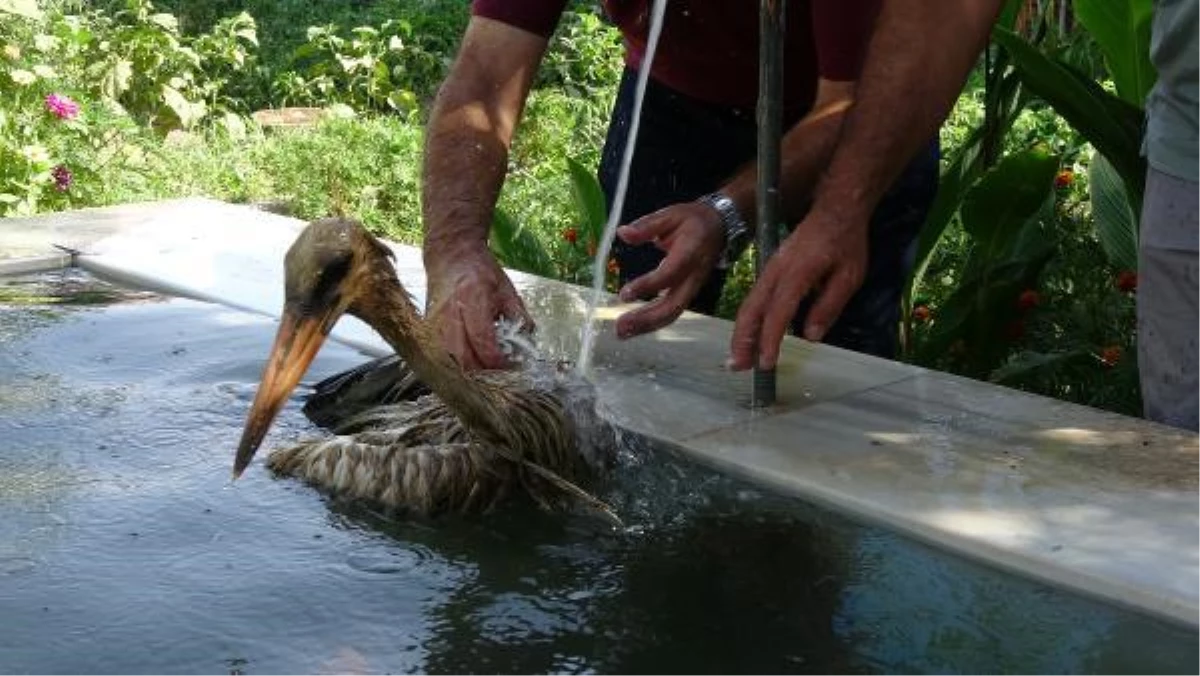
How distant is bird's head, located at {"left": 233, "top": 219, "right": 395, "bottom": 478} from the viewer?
2348 millimetres

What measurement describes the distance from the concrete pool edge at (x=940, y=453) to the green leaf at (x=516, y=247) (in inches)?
47.1

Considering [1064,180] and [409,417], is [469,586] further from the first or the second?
[1064,180]

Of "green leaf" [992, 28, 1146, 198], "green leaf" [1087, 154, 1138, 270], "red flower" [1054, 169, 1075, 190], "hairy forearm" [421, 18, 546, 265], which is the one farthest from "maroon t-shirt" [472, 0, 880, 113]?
"red flower" [1054, 169, 1075, 190]

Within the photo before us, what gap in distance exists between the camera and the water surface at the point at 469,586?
2117 mm

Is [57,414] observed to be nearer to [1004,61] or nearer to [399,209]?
[1004,61]

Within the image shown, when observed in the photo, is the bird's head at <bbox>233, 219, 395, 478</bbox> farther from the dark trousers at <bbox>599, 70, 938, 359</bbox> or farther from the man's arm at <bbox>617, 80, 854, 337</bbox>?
the dark trousers at <bbox>599, 70, 938, 359</bbox>

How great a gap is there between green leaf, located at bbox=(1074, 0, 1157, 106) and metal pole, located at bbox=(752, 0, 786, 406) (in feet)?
5.95

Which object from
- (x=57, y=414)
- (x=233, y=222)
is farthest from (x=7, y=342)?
(x=233, y=222)

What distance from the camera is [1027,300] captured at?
461cm

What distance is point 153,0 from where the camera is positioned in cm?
1230

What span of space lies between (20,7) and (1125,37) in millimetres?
4498

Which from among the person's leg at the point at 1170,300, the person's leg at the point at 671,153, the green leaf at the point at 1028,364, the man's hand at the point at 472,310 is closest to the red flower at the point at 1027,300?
the green leaf at the point at 1028,364

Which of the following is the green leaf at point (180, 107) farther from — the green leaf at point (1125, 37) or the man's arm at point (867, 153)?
the man's arm at point (867, 153)

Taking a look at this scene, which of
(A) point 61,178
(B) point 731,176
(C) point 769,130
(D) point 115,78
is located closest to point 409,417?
(C) point 769,130
